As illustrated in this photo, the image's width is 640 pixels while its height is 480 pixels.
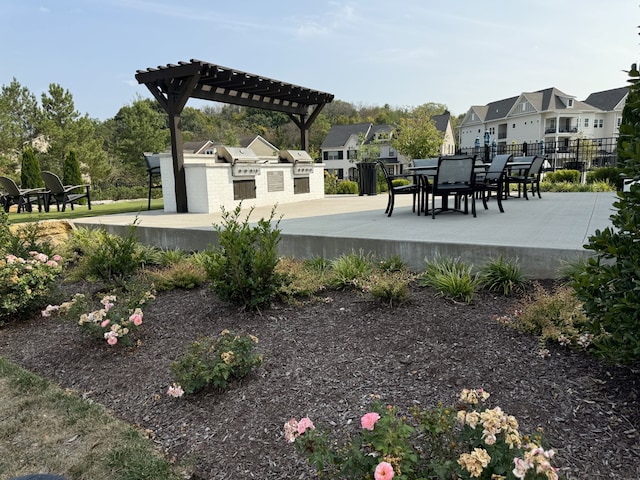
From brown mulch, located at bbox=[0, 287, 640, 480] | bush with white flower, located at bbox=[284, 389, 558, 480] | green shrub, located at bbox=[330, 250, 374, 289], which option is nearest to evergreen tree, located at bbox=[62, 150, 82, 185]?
brown mulch, located at bbox=[0, 287, 640, 480]

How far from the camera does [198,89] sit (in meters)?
8.25

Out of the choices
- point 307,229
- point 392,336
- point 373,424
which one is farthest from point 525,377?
point 307,229

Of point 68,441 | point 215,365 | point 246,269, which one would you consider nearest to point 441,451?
point 215,365

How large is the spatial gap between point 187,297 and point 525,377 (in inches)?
107

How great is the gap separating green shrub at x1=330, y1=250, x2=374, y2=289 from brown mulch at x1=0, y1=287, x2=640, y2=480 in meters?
0.22

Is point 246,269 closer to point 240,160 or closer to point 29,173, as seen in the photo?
point 240,160

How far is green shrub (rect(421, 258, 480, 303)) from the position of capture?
3.02 m

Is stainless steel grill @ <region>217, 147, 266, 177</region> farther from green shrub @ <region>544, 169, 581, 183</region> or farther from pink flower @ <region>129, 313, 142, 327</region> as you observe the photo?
green shrub @ <region>544, 169, 581, 183</region>

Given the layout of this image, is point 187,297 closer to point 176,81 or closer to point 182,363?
point 182,363

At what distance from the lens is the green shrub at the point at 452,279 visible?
9.89ft

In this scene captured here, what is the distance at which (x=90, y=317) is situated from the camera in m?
2.72

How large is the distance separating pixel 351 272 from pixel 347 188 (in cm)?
1017

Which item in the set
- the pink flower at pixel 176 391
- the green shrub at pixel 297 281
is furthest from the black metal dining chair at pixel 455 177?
the pink flower at pixel 176 391

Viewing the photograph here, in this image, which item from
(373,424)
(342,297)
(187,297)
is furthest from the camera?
(187,297)
